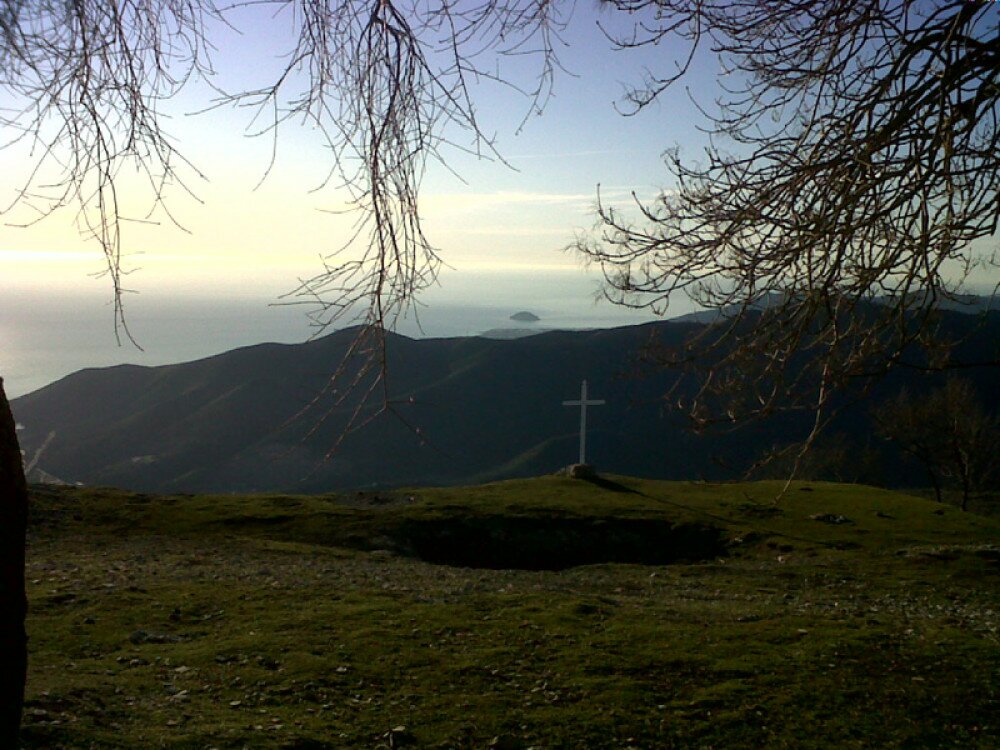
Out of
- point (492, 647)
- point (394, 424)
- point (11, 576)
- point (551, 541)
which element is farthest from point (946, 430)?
point (394, 424)

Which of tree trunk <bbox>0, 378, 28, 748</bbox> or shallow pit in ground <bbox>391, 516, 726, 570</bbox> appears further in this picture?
shallow pit in ground <bbox>391, 516, 726, 570</bbox>

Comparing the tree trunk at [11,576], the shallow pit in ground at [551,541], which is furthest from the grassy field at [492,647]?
the tree trunk at [11,576]

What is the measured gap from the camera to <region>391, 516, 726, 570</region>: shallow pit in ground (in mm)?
21812

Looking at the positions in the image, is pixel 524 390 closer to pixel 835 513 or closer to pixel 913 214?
pixel 835 513

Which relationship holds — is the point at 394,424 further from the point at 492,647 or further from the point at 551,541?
the point at 492,647

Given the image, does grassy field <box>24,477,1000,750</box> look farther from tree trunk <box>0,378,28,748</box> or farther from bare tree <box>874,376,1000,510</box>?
bare tree <box>874,376,1000,510</box>

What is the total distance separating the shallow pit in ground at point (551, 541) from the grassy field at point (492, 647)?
2.21ft

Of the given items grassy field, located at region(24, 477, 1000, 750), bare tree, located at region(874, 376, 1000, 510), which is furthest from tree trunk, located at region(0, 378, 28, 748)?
bare tree, located at region(874, 376, 1000, 510)

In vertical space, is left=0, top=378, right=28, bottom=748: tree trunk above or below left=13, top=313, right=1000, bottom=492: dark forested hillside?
above

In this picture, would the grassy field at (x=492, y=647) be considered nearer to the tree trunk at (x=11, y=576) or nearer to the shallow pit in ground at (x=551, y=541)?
the shallow pit in ground at (x=551, y=541)

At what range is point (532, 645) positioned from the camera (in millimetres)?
9406

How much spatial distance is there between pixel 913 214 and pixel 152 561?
1508 cm

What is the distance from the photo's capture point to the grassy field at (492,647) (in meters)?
6.80

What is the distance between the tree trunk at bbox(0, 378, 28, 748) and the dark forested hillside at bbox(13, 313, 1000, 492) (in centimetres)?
8227
